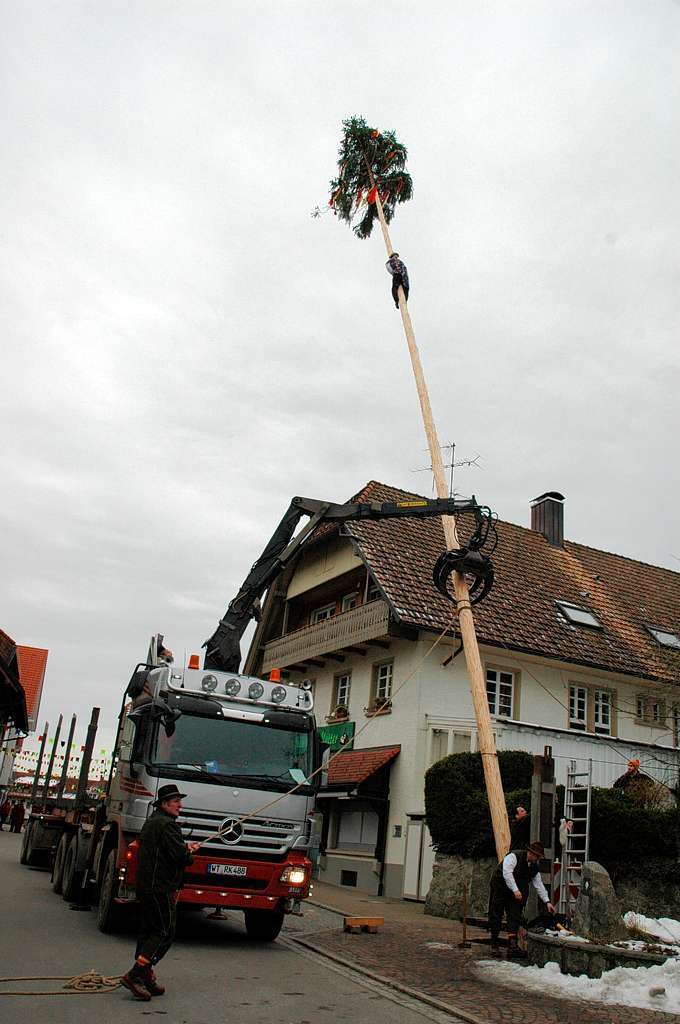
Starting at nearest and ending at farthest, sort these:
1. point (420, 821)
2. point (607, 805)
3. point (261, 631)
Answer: point (607, 805) → point (420, 821) → point (261, 631)

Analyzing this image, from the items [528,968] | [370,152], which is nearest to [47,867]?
[528,968]

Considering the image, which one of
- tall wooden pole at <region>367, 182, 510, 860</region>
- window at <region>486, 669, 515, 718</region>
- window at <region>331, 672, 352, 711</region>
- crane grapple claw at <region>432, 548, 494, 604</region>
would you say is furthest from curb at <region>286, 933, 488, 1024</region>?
window at <region>331, 672, 352, 711</region>

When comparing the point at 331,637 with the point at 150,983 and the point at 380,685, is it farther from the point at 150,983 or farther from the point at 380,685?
the point at 150,983

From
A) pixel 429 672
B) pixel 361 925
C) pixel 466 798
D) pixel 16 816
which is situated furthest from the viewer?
pixel 16 816

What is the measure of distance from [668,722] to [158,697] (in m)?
18.3

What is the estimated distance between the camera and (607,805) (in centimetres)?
1512

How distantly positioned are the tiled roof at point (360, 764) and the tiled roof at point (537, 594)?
3319mm

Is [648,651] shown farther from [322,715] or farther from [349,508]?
[349,508]

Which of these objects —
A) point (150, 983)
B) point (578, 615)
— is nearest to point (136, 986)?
point (150, 983)

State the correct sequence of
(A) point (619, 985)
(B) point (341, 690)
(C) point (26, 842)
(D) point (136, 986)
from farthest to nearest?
(B) point (341, 690) < (C) point (26, 842) < (A) point (619, 985) < (D) point (136, 986)

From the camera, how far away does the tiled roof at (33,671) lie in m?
64.8

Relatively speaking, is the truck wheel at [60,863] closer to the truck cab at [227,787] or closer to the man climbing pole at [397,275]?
the truck cab at [227,787]

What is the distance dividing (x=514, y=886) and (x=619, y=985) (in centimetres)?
229

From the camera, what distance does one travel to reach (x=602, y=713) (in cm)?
2491
